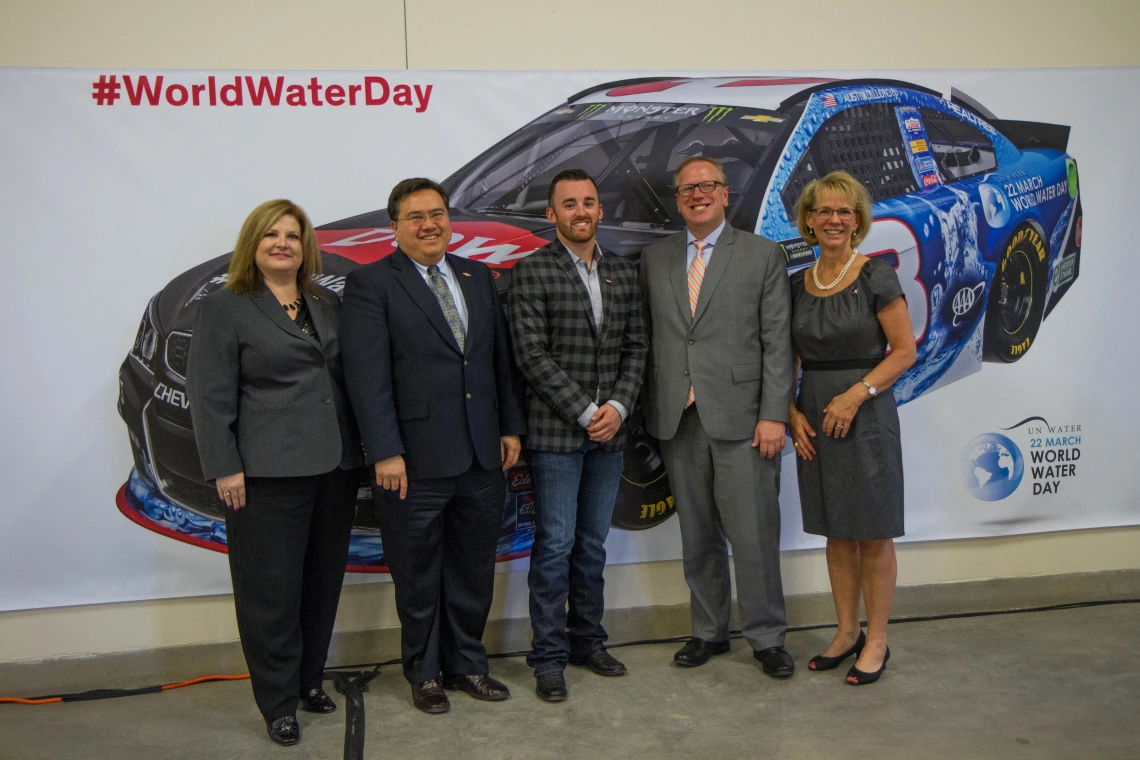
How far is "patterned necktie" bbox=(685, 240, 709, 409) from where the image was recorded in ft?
9.30

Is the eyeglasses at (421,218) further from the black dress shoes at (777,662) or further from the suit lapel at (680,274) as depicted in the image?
the black dress shoes at (777,662)

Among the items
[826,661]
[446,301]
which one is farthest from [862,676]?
[446,301]

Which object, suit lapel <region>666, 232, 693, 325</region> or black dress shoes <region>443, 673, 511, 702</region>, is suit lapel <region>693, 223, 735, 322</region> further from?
black dress shoes <region>443, 673, 511, 702</region>

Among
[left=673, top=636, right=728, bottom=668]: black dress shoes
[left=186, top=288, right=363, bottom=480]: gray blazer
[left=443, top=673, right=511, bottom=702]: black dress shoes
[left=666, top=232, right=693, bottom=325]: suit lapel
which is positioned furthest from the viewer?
[left=673, top=636, right=728, bottom=668]: black dress shoes

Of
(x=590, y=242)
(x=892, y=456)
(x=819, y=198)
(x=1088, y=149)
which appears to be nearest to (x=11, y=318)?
(x=590, y=242)

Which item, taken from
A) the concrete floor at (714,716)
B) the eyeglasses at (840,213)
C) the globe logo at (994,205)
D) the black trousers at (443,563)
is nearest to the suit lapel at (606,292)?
the black trousers at (443,563)

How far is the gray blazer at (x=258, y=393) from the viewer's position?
238cm

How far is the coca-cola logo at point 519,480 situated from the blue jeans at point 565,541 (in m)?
0.28

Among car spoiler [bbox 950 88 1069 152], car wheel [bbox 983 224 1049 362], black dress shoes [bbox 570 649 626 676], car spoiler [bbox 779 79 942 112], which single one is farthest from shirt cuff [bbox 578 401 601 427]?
car spoiler [bbox 950 88 1069 152]

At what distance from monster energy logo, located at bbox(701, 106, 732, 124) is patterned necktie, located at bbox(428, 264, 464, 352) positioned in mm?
1197

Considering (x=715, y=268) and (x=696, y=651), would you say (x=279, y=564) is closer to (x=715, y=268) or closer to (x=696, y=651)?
(x=696, y=651)

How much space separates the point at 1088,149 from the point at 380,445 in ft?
9.58

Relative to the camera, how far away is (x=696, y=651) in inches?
116

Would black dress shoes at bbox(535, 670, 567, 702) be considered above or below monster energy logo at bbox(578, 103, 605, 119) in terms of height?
below
